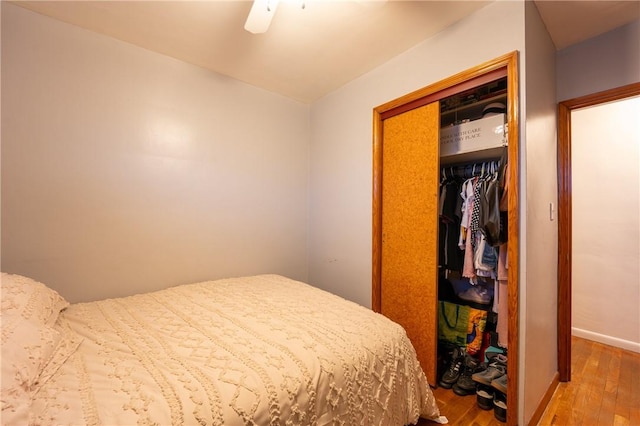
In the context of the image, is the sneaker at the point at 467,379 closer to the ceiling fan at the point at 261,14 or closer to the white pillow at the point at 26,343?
the white pillow at the point at 26,343

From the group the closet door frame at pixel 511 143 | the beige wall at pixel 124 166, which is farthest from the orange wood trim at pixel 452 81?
the beige wall at pixel 124 166

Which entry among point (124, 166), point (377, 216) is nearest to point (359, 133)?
point (377, 216)

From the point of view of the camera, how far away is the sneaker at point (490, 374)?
1.63 meters

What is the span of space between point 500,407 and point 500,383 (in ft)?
0.41

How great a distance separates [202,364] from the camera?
0.94 m

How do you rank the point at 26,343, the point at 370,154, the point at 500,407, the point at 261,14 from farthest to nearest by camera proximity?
the point at 370,154 < the point at 500,407 < the point at 261,14 < the point at 26,343

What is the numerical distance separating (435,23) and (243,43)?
1309 mm

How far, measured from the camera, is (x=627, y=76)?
1613 millimetres

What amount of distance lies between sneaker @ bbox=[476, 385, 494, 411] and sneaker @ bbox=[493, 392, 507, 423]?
0.03m

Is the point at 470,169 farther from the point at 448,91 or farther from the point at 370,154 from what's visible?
the point at 370,154

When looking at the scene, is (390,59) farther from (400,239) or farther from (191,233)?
(191,233)

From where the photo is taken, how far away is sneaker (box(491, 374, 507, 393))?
1525 millimetres

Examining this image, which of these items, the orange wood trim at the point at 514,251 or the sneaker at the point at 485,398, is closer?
the orange wood trim at the point at 514,251

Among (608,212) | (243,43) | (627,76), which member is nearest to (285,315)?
(243,43)
